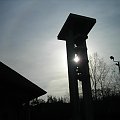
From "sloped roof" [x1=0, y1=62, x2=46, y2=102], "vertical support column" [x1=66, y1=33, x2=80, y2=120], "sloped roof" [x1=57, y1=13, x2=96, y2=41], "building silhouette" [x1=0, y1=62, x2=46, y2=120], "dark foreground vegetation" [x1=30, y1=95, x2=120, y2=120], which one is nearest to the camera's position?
"vertical support column" [x1=66, y1=33, x2=80, y2=120]

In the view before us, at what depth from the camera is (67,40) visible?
8242 millimetres

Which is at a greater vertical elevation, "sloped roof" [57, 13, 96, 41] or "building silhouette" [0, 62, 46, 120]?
"sloped roof" [57, 13, 96, 41]

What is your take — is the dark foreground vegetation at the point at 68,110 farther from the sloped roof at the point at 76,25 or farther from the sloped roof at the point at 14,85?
the sloped roof at the point at 76,25

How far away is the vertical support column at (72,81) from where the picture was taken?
22.6 feet

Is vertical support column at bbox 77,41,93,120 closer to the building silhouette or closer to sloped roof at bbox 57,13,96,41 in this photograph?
sloped roof at bbox 57,13,96,41

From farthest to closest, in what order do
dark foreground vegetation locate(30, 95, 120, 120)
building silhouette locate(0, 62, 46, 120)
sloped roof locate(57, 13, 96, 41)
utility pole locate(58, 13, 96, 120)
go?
dark foreground vegetation locate(30, 95, 120, 120) → building silhouette locate(0, 62, 46, 120) → sloped roof locate(57, 13, 96, 41) → utility pole locate(58, 13, 96, 120)

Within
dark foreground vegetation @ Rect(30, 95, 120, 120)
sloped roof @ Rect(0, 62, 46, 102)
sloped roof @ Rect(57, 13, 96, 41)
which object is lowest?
dark foreground vegetation @ Rect(30, 95, 120, 120)

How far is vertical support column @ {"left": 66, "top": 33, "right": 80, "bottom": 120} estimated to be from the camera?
6.89 m

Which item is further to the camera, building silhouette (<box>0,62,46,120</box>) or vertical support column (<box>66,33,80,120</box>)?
building silhouette (<box>0,62,46,120</box>)

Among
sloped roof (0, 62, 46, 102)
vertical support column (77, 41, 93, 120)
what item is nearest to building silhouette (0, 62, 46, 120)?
sloped roof (0, 62, 46, 102)

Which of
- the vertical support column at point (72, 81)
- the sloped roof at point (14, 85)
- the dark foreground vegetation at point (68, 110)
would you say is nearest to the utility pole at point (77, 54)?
the vertical support column at point (72, 81)

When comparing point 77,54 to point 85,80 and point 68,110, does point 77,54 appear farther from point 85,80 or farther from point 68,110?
point 68,110

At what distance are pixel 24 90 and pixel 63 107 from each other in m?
14.9

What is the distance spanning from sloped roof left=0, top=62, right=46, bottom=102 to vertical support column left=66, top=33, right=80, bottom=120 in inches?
113
